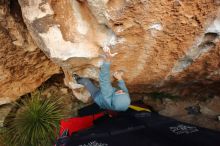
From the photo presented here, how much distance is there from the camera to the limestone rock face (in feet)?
10.8

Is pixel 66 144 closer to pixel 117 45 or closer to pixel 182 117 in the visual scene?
pixel 117 45

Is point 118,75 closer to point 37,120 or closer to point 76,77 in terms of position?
point 76,77

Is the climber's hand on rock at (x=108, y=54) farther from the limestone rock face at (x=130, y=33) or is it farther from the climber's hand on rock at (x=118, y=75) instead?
the climber's hand on rock at (x=118, y=75)

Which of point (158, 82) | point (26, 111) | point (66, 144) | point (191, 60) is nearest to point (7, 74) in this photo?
point (26, 111)

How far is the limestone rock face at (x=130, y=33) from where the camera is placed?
329 centimetres

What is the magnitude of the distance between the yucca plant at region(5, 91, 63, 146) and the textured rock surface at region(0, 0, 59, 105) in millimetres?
318

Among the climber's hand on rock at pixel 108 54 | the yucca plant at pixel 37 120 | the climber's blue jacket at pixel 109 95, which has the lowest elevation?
the yucca plant at pixel 37 120

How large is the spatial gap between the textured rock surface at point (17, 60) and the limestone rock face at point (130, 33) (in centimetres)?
46

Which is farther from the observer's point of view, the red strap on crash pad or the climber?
the red strap on crash pad

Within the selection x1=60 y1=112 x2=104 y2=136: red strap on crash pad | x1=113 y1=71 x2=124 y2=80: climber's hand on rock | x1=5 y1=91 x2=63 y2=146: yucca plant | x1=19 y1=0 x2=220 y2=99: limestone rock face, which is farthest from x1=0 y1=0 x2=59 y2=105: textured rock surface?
x1=113 y1=71 x2=124 y2=80: climber's hand on rock

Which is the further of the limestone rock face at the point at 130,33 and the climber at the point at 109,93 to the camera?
the climber at the point at 109,93

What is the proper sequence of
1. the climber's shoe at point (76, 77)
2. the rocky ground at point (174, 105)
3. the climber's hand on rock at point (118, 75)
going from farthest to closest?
the rocky ground at point (174, 105) < the climber's shoe at point (76, 77) < the climber's hand on rock at point (118, 75)

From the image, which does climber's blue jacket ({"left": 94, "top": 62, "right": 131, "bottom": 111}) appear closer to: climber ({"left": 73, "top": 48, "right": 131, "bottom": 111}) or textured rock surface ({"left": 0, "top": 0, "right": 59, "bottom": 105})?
climber ({"left": 73, "top": 48, "right": 131, "bottom": 111})

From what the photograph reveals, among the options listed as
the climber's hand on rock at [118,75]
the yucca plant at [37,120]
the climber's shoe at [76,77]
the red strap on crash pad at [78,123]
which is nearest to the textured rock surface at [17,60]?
the yucca plant at [37,120]
